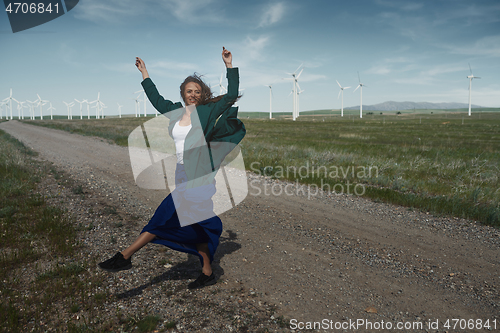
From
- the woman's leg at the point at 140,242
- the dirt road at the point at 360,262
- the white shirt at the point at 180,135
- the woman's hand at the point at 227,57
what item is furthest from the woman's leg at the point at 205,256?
the woman's hand at the point at 227,57

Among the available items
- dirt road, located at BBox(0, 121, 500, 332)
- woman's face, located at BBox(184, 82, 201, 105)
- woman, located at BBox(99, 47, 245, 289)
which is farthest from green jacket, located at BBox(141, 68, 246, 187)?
dirt road, located at BBox(0, 121, 500, 332)

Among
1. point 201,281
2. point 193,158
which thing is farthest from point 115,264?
point 193,158

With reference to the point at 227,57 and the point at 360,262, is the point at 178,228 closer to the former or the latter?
the point at 227,57

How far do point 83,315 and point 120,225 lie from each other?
2.83 m

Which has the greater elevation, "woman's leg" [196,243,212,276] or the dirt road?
"woman's leg" [196,243,212,276]

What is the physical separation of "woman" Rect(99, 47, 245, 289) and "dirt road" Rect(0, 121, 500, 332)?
104 cm

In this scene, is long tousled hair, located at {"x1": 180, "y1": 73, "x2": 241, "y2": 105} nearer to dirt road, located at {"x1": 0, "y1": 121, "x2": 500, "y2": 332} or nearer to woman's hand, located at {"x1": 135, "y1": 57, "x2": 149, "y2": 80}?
woman's hand, located at {"x1": 135, "y1": 57, "x2": 149, "y2": 80}

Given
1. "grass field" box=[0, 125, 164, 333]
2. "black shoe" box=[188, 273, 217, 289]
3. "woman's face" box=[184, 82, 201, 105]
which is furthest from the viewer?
"black shoe" box=[188, 273, 217, 289]

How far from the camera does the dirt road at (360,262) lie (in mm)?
3504

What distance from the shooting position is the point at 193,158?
11.7 ft

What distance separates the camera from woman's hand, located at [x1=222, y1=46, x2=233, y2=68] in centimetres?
358

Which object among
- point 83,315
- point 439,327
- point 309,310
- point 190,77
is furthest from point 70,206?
point 439,327

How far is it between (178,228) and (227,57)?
7.18 ft

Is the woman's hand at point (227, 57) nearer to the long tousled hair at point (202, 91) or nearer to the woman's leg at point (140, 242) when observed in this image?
the long tousled hair at point (202, 91)
